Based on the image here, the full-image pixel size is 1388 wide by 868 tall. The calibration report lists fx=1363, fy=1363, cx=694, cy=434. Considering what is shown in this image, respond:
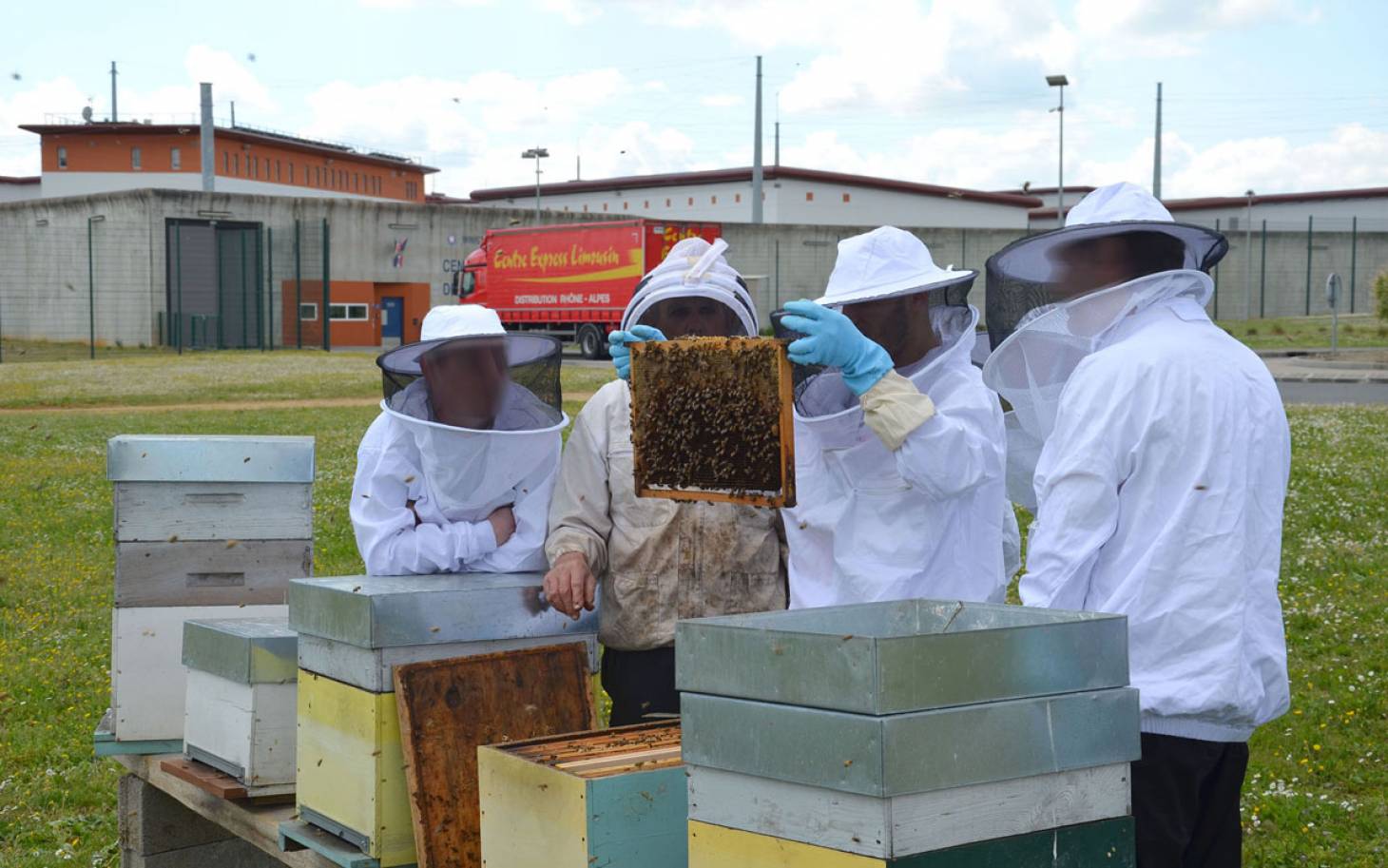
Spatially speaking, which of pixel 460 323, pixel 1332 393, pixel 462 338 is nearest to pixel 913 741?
pixel 462 338

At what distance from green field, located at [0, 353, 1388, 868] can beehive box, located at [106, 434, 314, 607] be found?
4.52ft

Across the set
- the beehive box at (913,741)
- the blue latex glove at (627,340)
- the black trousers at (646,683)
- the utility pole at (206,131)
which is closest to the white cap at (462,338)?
the blue latex glove at (627,340)

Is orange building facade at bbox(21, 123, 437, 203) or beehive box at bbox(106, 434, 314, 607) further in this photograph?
orange building facade at bbox(21, 123, 437, 203)

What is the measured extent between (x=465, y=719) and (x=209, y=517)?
155 cm

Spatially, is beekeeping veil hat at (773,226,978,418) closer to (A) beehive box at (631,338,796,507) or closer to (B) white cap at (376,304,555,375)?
(A) beehive box at (631,338,796,507)

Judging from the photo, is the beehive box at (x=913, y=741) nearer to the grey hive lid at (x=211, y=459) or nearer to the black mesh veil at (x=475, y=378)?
the black mesh veil at (x=475, y=378)

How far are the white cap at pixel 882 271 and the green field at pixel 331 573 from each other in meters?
2.67

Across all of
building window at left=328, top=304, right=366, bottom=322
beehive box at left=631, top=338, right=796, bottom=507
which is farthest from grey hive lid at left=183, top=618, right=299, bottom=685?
building window at left=328, top=304, right=366, bottom=322

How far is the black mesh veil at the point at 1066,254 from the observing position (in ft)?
9.14

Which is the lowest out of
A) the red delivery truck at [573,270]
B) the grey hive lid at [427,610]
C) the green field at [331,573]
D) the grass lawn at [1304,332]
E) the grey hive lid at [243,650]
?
the green field at [331,573]

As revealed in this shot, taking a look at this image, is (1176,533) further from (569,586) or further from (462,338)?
(462,338)

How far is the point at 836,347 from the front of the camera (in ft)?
9.16

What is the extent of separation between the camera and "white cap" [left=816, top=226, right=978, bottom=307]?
3.00 meters

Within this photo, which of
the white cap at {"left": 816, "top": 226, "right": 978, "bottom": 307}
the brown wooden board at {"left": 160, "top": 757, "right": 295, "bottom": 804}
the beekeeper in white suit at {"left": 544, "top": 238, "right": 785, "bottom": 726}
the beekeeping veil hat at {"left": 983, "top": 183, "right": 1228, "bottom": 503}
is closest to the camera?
the beekeeping veil hat at {"left": 983, "top": 183, "right": 1228, "bottom": 503}
